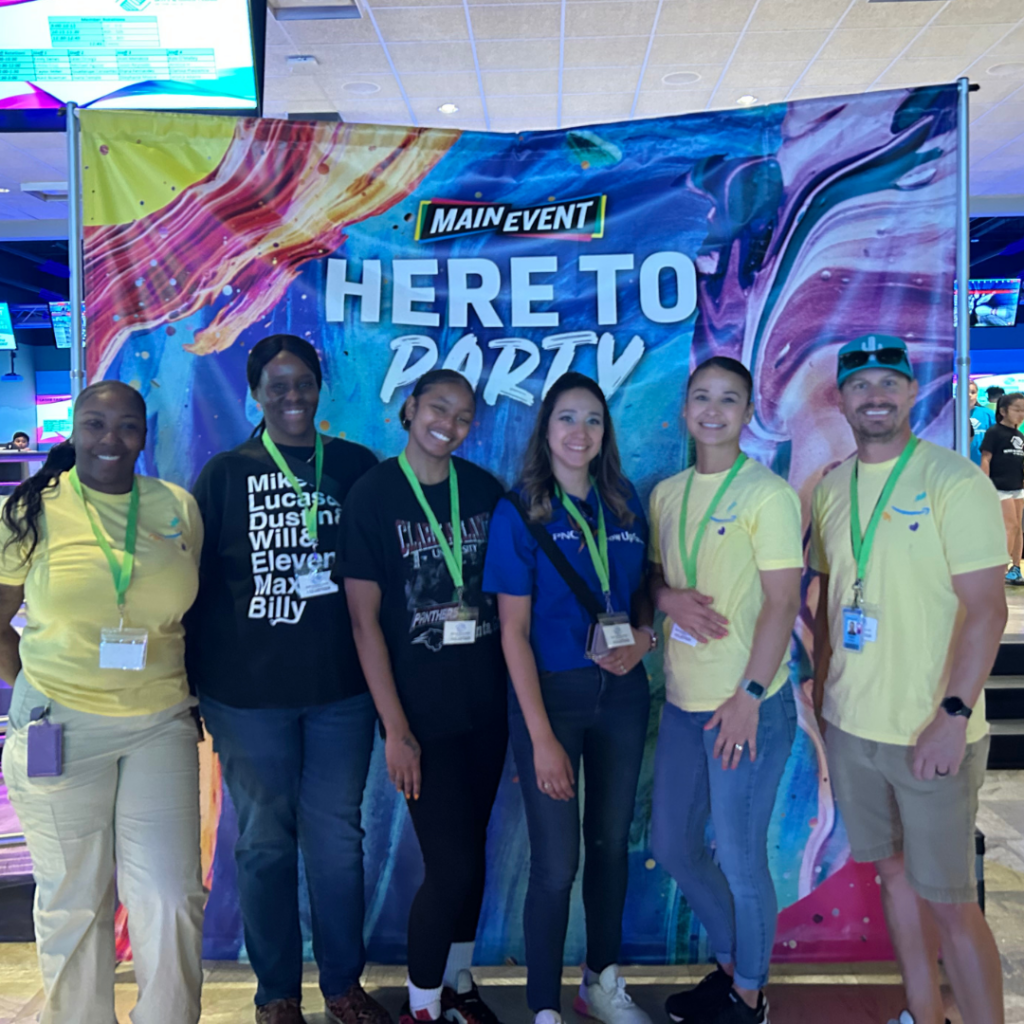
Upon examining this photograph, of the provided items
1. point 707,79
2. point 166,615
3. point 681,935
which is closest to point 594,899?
point 681,935

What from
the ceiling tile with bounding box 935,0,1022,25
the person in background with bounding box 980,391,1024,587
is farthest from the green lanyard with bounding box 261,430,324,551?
the person in background with bounding box 980,391,1024,587

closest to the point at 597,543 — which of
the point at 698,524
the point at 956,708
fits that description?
the point at 698,524

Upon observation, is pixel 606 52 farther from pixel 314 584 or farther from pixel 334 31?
pixel 314 584

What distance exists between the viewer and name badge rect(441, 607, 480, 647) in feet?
6.37

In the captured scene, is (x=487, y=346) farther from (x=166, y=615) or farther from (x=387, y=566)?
(x=166, y=615)

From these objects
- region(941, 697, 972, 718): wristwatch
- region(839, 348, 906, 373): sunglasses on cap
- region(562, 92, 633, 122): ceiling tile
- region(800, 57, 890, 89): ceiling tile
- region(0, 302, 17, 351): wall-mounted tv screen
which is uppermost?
region(562, 92, 633, 122): ceiling tile

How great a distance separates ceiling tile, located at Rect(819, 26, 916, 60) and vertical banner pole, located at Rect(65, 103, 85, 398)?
4924mm

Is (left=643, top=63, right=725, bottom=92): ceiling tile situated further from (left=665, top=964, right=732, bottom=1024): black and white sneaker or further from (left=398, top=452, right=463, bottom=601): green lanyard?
(left=665, top=964, right=732, bottom=1024): black and white sneaker

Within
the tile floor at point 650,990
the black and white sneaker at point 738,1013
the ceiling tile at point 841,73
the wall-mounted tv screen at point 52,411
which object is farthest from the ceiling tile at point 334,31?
the wall-mounted tv screen at point 52,411

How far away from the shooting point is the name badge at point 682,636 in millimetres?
1982

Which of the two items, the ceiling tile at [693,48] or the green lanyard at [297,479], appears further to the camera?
the ceiling tile at [693,48]

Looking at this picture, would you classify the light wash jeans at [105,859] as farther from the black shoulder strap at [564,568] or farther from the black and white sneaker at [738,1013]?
the black and white sneaker at [738,1013]

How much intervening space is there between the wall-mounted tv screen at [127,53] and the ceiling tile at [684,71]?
3782mm

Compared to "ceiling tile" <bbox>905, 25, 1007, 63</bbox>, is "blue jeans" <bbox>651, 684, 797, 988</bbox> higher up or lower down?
lower down
